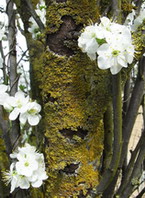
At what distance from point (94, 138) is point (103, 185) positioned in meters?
0.18

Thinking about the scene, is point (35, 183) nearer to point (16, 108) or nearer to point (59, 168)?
point (59, 168)

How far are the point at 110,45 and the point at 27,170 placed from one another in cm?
47

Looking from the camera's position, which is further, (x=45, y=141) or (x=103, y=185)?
(x=45, y=141)

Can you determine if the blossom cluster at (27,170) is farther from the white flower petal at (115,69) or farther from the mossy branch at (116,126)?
the white flower petal at (115,69)

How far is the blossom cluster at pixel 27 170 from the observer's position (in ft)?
3.20

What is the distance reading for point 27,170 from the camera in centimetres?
97

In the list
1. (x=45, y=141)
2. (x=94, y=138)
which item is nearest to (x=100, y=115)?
(x=94, y=138)

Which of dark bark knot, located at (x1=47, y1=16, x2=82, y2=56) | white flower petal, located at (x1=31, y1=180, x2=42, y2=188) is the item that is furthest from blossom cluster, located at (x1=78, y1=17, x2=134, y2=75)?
white flower petal, located at (x1=31, y1=180, x2=42, y2=188)

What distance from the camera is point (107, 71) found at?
41.3 inches

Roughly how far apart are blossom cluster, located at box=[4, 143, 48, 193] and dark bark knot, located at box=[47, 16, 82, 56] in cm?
36

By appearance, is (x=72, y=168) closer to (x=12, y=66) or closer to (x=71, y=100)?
(x=71, y=100)

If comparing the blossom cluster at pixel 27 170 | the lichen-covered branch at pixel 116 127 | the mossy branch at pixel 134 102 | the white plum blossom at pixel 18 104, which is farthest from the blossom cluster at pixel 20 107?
the mossy branch at pixel 134 102

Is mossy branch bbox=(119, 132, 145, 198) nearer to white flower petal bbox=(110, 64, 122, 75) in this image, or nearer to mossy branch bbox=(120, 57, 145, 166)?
mossy branch bbox=(120, 57, 145, 166)

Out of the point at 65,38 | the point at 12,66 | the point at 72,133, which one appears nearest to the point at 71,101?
the point at 72,133
